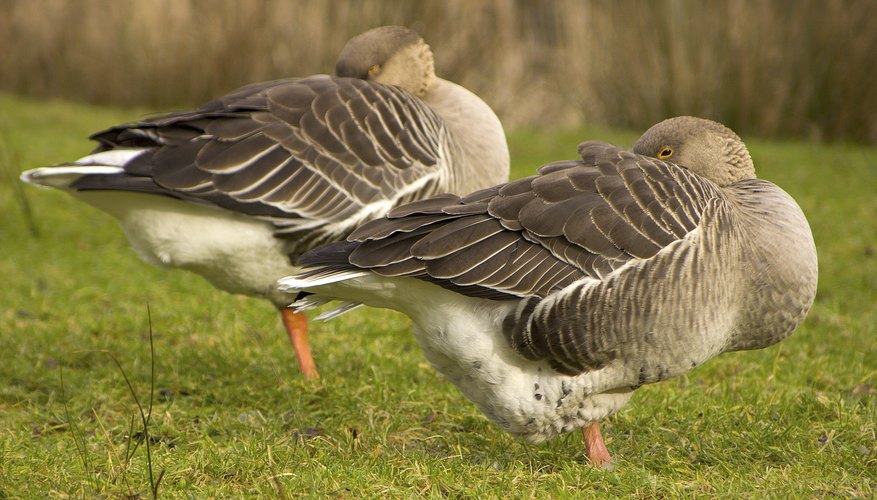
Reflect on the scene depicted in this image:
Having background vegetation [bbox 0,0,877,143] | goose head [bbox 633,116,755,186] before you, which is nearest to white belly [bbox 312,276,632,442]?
goose head [bbox 633,116,755,186]

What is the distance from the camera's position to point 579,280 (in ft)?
11.1

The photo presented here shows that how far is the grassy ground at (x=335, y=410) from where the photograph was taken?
348 centimetres

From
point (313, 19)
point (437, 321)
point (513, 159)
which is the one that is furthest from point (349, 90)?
point (313, 19)

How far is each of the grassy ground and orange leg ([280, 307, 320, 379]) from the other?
0.11 metres

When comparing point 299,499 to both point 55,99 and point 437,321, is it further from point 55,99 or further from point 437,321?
point 55,99

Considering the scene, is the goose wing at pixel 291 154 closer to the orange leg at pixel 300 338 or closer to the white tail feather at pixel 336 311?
the orange leg at pixel 300 338

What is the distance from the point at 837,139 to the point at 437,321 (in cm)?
923

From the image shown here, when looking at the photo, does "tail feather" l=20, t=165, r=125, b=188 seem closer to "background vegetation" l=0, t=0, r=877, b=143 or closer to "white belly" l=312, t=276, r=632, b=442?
"white belly" l=312, t=276, r=632, b=442

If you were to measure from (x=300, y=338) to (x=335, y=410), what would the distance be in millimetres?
658

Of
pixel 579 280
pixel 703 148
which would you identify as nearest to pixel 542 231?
pixel 579 280

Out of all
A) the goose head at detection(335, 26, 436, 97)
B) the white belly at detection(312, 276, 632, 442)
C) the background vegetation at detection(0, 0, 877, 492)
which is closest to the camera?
the white belly at detection(312, 276, 632, 442)

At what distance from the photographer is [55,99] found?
1445 cm

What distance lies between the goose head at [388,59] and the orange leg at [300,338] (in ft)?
4.82

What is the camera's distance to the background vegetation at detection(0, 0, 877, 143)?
1084 centimetres
